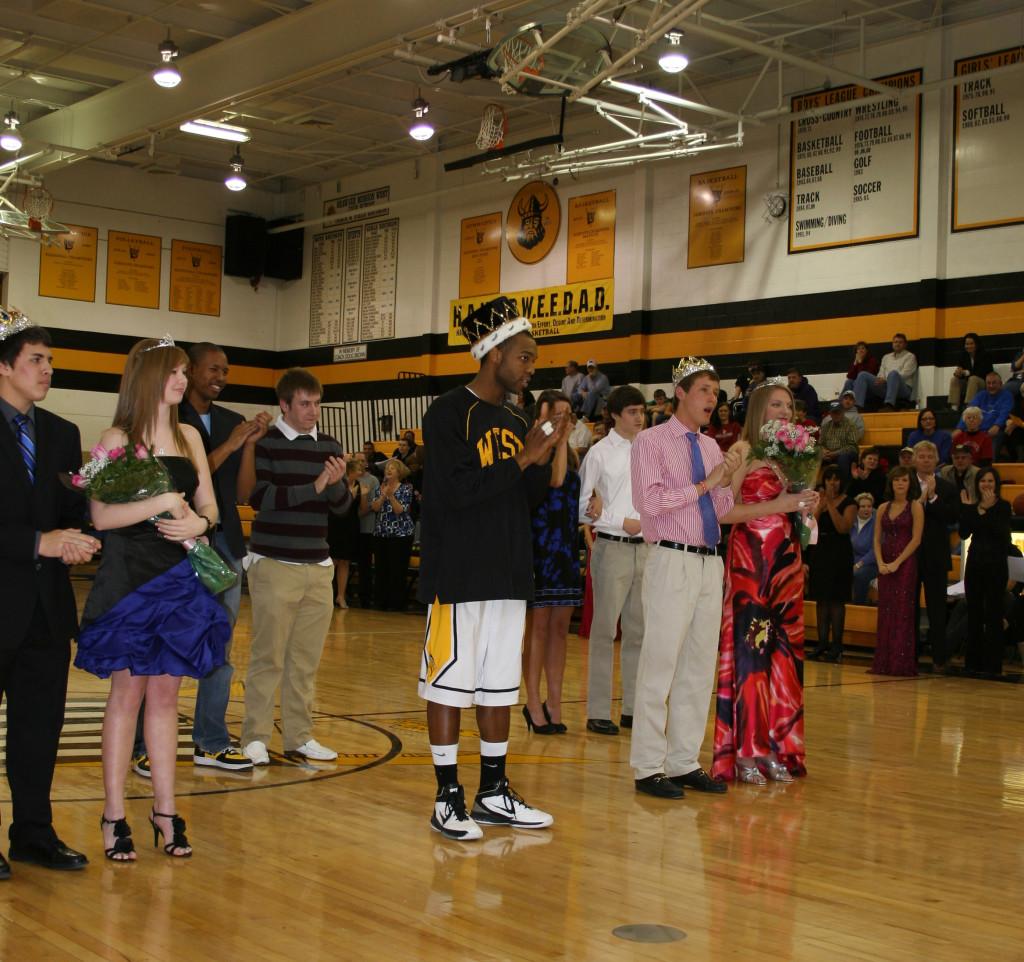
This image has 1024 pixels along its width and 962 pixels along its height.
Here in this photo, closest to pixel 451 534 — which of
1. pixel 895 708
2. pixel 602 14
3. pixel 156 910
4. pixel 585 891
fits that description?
pixel 585 891

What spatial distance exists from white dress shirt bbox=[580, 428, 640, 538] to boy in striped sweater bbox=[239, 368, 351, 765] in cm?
157

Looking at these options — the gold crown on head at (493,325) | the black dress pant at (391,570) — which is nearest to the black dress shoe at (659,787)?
the gold crown on head at (493,325)

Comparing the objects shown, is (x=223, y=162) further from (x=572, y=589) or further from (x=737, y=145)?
(x=572, y=589)

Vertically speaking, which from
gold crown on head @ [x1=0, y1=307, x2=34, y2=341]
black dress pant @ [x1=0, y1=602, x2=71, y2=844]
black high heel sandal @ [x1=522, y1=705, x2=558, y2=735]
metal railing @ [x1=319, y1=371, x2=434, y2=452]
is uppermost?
metal railing @ [x1=319, y1=371, x2=434, y2=452]

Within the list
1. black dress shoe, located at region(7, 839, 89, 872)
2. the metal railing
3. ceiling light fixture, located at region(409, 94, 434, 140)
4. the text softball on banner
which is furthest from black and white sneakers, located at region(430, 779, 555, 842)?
the metal railing

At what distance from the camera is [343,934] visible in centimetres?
317

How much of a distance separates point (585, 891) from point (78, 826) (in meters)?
1.74

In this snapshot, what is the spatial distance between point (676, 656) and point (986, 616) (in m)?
5.74

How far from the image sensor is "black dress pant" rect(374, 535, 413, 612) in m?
14.5

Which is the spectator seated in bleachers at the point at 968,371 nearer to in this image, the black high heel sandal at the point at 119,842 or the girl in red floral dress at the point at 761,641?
the girl in red floral dress at the point at 761,641

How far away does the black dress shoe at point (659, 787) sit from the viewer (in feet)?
16.2

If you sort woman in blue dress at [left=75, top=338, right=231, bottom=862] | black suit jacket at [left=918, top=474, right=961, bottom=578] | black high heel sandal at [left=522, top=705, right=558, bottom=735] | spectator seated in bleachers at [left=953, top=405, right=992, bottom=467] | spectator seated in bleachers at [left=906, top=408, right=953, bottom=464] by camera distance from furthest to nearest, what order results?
spectator seated in bleachers at [left=906, top=408, right=953, bottom=464] < spectator seated in bleachers at [left=953, top=405, right=992, bottom=467] < black suit jacket at [left=918, top=474, right=961, bottom=578] < black high heel sandal at [left=522, top=705, right=558, bottom=735] < woman in blue dress at [left=75, top=338, right=231, bottom=862]

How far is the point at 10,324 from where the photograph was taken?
379cm

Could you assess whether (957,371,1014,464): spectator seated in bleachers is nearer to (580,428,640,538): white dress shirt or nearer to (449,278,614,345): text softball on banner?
(449,278,614,345): text softball on banner
